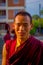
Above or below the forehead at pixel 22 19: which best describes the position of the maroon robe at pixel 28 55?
below

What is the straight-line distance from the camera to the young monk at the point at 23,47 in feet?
3.07

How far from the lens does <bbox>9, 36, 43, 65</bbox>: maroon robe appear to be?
3.12 ft

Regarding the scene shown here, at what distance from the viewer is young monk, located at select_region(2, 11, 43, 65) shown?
0.94 m

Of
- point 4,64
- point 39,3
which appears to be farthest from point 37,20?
point 4,64

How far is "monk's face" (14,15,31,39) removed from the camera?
0.93 meters

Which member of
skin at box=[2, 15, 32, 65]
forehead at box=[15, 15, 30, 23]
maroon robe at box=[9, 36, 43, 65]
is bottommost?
maroon robe at box=[9, 36, 43, 65]

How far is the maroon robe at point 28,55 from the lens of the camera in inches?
37.4

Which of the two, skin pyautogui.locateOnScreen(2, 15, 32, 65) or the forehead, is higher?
the forehead

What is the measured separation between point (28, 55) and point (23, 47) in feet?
0.11

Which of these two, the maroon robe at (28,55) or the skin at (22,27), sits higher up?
the skin at (22,27)

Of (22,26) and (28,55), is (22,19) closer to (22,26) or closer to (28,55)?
(22,26)

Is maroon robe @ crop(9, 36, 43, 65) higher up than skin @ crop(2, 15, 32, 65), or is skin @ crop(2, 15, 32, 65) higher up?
skin @ crop(2, 15, 32, 65)

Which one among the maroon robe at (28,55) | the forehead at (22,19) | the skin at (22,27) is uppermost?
the forehead at (22,19)

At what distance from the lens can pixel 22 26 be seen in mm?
935
